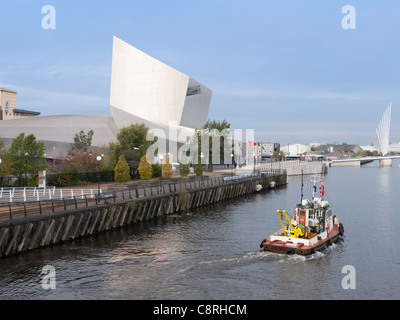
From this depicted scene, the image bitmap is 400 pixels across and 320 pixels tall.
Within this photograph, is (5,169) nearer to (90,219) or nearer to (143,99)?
(90,219)

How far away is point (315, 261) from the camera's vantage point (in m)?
30.4

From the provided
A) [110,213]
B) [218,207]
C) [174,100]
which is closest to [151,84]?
[174,100]

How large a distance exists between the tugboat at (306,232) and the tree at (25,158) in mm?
32387

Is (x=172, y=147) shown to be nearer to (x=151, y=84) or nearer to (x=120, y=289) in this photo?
(x=151, y=84)

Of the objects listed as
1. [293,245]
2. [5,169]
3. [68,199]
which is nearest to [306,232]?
[293,245]

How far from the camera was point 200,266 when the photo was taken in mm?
28375

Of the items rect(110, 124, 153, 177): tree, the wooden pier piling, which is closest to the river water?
the wooden pier piling

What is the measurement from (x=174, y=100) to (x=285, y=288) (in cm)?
10217

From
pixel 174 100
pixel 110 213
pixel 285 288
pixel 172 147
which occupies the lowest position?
pixel 285 288

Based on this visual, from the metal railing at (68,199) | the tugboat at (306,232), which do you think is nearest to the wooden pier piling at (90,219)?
the metal railing at (68,199)

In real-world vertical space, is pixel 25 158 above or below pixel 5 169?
above

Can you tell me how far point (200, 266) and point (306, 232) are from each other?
375 inches

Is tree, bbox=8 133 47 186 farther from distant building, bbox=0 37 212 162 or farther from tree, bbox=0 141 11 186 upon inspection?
distant building, bbox=0 37 212 162

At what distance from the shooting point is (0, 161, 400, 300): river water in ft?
78.2
